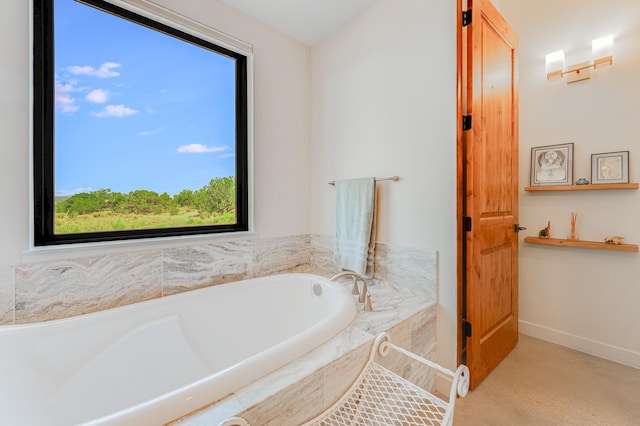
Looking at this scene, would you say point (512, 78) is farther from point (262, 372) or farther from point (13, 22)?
point (13, 22)

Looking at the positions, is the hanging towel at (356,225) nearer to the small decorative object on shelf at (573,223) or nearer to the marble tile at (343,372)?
the marble tile at (343,372)

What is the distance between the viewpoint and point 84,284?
1393mm

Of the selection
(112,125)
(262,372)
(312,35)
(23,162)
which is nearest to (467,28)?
(312,35)

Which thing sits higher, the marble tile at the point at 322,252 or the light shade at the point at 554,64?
the light shade at the point at 554,64

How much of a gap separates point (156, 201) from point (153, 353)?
2.96ft

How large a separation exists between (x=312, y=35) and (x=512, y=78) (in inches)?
62.9

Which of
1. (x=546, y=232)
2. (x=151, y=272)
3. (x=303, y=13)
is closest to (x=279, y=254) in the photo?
(x=151, y=272)

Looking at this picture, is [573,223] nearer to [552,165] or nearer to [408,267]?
[552,165]

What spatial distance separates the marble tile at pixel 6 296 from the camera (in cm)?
121

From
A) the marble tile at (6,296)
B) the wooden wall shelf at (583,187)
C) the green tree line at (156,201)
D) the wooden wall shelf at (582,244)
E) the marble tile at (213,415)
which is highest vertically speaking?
the wooden wall shelf at (583,187)

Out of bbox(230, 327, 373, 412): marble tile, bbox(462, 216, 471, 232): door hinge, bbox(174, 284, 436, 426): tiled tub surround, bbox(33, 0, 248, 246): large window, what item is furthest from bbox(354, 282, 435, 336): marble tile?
bbox(33, 0, 248, 246): large window

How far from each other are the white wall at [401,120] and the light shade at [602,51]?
1.23 m

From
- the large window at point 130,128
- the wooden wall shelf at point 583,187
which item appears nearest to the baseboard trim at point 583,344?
the wooden wall shelf at point 583,187

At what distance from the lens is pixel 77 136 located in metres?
1.45
